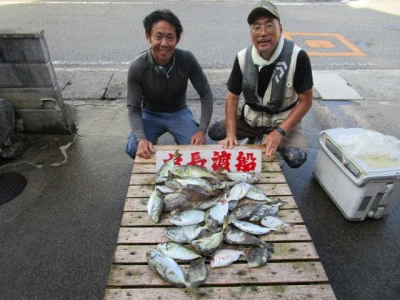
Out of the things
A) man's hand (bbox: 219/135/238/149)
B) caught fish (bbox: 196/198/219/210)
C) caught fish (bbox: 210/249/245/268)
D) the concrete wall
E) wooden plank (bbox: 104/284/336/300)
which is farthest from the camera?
the concrete wall

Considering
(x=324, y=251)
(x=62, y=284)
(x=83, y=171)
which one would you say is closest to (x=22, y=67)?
(x=83, y=171)

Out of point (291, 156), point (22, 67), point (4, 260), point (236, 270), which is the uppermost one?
point (22, 67)

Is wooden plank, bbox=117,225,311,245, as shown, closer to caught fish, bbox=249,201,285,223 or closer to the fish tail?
caught fish, bbox=249,201,285,223

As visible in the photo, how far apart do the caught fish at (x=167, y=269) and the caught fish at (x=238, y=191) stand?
0.67 m

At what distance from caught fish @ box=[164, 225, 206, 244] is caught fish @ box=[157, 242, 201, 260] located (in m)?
0.05

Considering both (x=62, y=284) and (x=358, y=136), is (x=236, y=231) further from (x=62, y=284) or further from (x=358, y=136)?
(x=358, y=136)

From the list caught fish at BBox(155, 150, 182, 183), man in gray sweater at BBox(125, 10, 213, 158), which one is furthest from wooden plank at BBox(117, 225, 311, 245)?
man in gray sweater at BBox(125, 10, 213, 158)

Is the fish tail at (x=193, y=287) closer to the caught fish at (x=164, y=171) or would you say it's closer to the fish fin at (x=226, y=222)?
the fish fin at (x=226, y=222)

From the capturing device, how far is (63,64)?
6.39 metres

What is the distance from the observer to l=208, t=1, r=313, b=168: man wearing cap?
8.71 feet

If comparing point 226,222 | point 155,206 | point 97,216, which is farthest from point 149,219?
point 97,216

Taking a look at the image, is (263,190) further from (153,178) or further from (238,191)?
(153,178)

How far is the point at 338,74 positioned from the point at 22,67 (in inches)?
223

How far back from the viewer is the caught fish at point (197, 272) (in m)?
1.65
